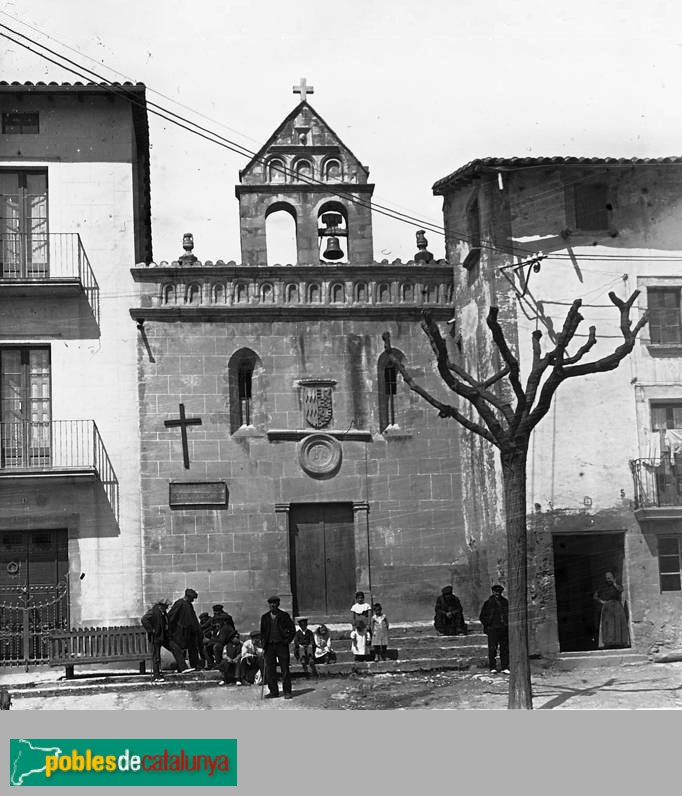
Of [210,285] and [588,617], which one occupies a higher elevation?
[210,285]

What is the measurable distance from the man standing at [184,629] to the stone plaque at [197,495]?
114 inches

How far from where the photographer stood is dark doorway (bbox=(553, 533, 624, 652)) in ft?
81.0

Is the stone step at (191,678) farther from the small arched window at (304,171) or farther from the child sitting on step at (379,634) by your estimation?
the small arched window at (304,171)

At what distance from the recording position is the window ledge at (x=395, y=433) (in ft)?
85.1

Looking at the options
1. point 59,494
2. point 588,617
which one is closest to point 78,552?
point 59,494

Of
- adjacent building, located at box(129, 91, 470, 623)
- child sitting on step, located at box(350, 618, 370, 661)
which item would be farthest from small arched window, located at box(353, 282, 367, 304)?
child sitting on step, located at box(350, 618, 370, 661)

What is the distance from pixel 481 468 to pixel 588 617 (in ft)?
10.7

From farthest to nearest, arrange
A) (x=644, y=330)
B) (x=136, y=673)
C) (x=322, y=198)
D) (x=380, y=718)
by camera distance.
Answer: (x=322, y=198) < (x=644, y=330) < (x=136, y=673) < (x=380, y=718)

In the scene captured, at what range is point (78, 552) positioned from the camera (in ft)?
81.3

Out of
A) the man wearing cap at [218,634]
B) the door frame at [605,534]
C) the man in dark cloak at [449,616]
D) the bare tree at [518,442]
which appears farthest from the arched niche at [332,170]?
the man wearing cap at [218,634]

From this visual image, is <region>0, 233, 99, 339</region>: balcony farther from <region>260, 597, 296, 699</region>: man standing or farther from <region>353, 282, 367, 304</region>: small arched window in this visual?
<region>260, 597, 296, 699</region>: man standing

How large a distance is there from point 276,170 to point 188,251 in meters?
2.18

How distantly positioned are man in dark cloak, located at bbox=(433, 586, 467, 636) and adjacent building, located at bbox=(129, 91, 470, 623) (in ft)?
3.80

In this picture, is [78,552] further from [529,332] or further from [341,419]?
[529,332]
